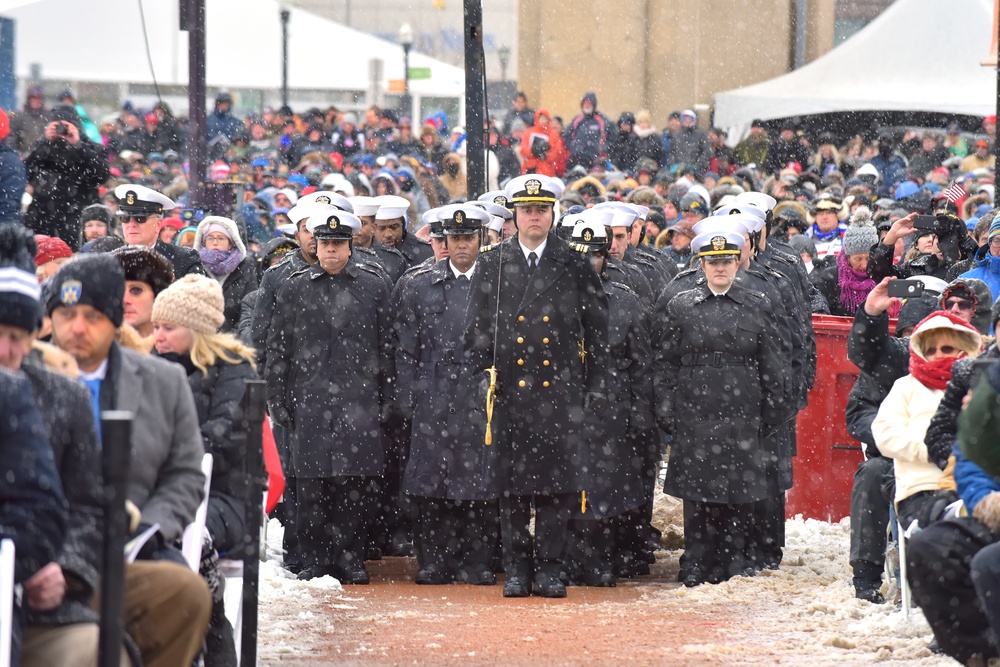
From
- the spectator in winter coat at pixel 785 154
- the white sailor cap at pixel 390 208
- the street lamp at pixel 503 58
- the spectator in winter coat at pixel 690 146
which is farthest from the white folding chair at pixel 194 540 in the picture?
the street lamp at pixel 503 58

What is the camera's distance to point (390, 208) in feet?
41.1

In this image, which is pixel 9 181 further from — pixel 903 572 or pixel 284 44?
pixel 284 44

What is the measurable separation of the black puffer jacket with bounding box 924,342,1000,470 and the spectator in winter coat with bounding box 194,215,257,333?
5859mm

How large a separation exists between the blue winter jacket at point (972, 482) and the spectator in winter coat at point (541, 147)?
17.1 meters

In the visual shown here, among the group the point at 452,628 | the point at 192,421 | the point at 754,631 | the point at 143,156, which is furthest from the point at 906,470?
the point at 143,156

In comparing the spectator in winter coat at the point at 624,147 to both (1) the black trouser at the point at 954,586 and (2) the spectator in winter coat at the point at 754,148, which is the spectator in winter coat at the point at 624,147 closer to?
(2) the spectator in winter coat at the point at 754,148

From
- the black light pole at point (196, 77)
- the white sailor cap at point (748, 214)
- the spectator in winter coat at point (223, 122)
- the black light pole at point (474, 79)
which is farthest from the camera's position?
the spectator in winter coat at point (223, 122)

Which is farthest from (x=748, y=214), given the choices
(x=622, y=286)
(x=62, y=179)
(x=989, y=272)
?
(x=62, y=179)

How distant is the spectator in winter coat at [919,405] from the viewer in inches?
317

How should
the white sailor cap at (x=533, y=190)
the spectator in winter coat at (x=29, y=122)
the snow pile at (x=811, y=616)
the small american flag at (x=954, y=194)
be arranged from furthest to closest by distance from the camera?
the spectator in winter coat at (x=29, y=122) < the small american flag at (x=954, y=194) < the white sailor cap at (x=533, y=190) < the snow pile at (x=811, y=616)

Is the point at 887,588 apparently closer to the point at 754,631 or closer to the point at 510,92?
the point at 754,631

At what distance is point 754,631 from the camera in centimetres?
888

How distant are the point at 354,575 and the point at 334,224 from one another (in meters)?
2.17

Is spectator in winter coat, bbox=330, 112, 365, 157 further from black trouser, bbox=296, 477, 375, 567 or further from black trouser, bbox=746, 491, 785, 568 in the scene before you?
black trouser, bbox=746, 491, 785, 568
